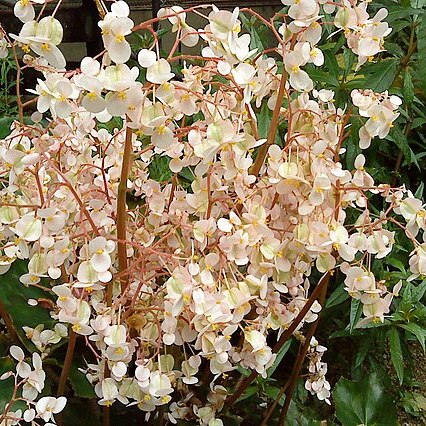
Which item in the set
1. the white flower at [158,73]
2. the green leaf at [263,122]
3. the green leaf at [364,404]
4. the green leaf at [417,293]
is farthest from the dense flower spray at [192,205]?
the green leaf at [417,293]

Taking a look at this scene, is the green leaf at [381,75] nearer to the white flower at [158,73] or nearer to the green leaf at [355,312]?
the green leaf at [355,312]

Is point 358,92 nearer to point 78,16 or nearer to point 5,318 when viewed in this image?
point 5,318

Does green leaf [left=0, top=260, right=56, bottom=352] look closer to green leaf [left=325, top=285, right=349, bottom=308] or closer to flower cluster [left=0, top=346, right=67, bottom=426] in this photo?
flower cluster [left=0, top=346, right=67, bottom=426]

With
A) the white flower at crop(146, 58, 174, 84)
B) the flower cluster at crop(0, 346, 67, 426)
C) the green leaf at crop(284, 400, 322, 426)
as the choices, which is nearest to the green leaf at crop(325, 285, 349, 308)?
the green leaf at crop(284, 400, 322, 426)

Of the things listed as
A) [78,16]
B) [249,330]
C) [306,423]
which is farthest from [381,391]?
[78,16]

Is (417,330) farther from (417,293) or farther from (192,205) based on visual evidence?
(192,205)
